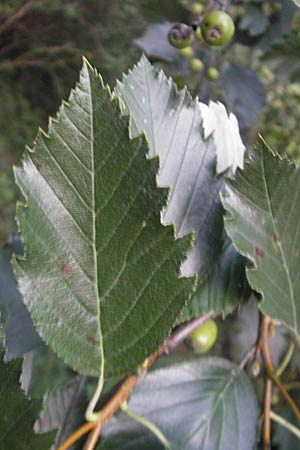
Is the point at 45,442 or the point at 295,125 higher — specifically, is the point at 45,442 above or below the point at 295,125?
above

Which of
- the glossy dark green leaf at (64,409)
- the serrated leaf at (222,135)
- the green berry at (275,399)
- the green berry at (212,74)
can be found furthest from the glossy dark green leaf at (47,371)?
the serrated leaf at (222,135)

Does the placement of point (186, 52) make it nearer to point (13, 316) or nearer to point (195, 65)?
point (195, 65)

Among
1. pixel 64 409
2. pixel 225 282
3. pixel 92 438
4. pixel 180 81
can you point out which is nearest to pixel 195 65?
pixel 180 81

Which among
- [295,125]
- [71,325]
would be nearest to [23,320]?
[71,325]

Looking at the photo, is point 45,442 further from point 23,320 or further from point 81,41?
point 81,41

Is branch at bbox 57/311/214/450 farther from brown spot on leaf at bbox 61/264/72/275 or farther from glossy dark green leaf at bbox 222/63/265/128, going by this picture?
glossy dark green leaf at bbox 222/63/265/128

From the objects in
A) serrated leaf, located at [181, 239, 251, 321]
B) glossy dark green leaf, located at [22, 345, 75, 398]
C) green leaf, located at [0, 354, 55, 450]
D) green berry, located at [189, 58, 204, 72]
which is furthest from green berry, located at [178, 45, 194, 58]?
glossy dark green leaf, located at [22, 345, 75, 398]

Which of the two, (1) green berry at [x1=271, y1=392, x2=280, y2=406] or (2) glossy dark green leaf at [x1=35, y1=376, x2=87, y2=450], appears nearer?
(2) glossy dark green leaf at [x1=35, y1=376, x2=87, y2=450]
